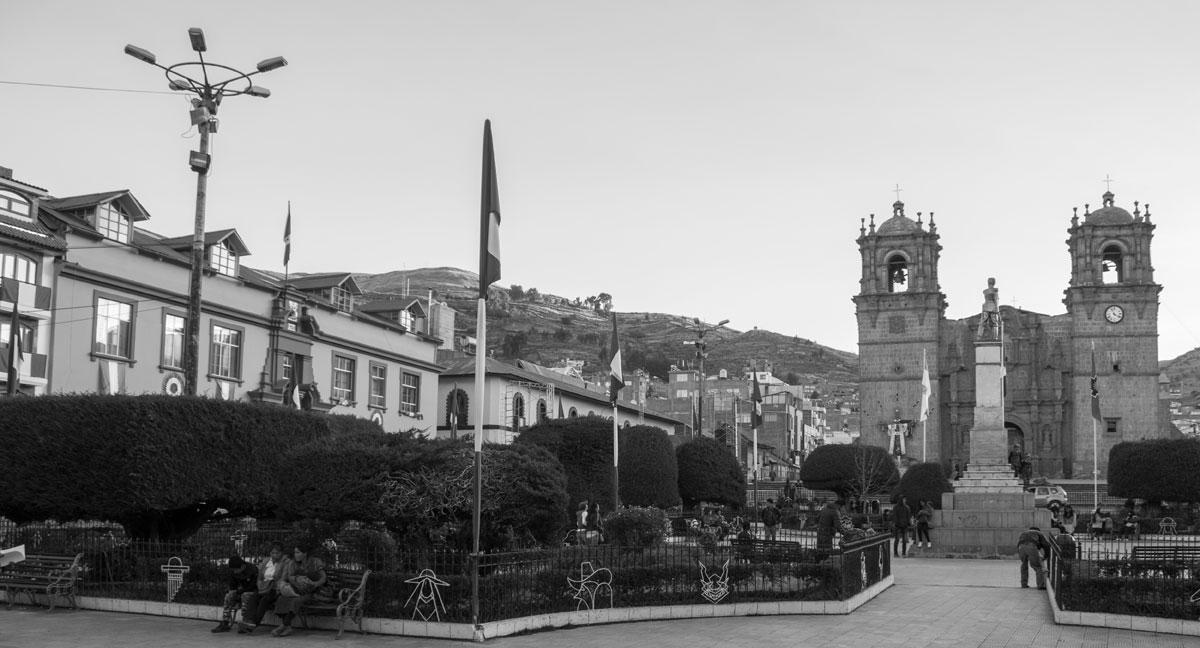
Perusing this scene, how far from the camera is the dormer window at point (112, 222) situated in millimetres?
31031

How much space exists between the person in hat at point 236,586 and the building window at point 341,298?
26.1 m

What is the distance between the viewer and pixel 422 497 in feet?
51.5

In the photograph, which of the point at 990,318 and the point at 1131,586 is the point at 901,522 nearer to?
the point at 990,318

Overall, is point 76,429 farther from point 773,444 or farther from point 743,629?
point 773,444

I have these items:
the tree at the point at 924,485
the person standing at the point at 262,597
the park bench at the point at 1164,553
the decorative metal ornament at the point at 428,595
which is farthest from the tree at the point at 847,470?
the person standing at the point at 262,597

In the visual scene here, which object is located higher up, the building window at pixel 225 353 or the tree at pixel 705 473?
the building window at pixel 225 353

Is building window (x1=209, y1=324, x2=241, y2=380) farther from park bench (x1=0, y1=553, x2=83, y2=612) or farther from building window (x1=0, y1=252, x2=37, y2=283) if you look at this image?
park bench (x1=0, y1=553, x2=83, y2=612)

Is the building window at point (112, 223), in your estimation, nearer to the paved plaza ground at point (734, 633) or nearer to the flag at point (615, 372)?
the flag at point (615, 372)

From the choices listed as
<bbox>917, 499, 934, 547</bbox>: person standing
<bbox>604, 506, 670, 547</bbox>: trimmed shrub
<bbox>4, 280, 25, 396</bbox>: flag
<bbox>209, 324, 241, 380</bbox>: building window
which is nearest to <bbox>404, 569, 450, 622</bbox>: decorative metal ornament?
<bbox>604, 506, 670, 547</bbox>: trimmed shrub

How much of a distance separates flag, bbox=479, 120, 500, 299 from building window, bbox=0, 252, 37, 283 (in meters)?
17.6

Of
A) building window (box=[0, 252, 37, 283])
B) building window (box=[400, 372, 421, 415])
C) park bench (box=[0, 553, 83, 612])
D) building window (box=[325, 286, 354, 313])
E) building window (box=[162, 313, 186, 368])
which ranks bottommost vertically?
park bench (box=[0, 553, 83, 612])

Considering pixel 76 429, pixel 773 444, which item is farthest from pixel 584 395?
pixel 773 444

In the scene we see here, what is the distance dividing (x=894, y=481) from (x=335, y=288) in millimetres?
36334

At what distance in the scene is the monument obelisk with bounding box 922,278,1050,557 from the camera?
30125mm
